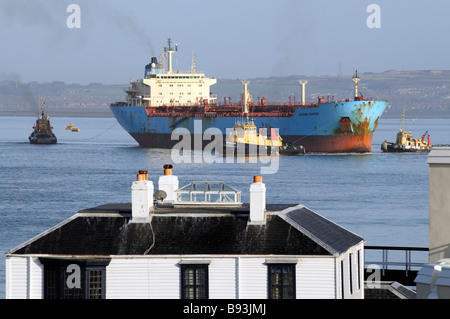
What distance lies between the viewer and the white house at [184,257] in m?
17.8

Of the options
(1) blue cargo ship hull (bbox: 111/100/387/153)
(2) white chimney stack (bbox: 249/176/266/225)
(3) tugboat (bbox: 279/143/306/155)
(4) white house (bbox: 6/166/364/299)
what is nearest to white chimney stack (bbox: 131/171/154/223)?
(4) white house (bbox: 6/166/364/299)

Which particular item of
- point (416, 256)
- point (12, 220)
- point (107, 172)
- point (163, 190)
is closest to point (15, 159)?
point (107, 172)

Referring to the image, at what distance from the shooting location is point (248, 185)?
7894 cm

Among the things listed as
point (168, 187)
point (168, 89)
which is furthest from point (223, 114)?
point (168, 187)

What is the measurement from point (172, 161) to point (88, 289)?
9576 centimetres

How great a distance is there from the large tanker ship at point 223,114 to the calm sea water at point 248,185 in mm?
3083

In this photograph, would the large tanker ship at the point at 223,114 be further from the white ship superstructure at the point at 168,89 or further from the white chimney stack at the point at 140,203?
the white chimney stack at the point at 140,203

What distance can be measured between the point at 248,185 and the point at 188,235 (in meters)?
60.3

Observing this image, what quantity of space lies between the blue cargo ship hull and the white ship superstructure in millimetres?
3292

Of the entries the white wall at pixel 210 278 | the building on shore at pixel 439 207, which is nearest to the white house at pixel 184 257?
the white wall at pixel 210 278

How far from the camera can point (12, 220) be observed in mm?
54031

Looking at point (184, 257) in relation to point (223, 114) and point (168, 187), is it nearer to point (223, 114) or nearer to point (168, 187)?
point (168, 187)

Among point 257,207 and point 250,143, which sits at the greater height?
point 250,143
